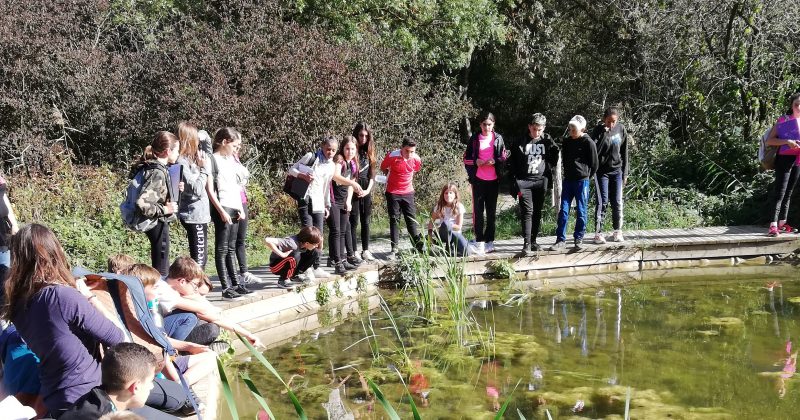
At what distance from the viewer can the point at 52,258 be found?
3631mm

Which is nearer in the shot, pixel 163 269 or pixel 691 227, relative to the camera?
pixel 163 269

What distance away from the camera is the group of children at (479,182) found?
7984mm

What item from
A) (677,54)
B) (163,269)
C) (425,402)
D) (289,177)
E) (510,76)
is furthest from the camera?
(510,76)

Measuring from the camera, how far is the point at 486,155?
867cm

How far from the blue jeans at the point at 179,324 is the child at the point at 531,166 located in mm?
4464

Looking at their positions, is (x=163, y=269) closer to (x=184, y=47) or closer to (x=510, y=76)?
(x=184, y=47)

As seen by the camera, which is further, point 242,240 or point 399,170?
point 399,170

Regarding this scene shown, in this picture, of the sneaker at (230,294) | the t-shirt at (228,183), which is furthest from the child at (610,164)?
the sneaker at (230,294)

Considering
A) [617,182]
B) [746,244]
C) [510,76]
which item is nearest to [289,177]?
[617,182]

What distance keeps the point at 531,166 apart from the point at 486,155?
505mm

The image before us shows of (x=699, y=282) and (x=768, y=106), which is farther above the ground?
(x=768, y=106)

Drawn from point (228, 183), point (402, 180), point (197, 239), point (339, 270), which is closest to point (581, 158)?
point (402, 180)

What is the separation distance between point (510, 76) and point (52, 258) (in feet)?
54.9

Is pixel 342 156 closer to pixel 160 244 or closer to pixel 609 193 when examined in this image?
pixel 160 244
